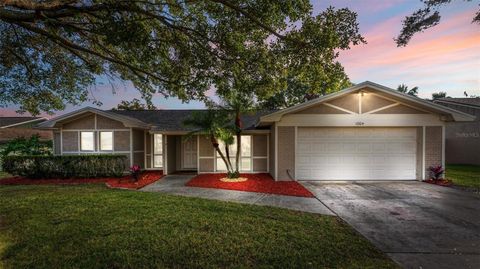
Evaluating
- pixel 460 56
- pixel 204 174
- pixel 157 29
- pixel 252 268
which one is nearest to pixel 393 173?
pixel 460 56

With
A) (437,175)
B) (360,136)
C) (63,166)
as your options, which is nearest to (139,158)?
(63,166)

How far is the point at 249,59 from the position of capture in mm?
7527

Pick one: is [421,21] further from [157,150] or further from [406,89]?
[406,89]

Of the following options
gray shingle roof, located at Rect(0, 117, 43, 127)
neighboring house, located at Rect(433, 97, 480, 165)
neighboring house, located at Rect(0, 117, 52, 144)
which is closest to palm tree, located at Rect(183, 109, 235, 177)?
neighboring house, located at Rect(433, 97, 480, 165)

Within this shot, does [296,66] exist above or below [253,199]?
above

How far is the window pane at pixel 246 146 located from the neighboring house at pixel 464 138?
51.5 ft

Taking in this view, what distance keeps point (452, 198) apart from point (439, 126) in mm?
4463

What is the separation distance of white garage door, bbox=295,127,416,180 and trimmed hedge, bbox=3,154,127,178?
935cm

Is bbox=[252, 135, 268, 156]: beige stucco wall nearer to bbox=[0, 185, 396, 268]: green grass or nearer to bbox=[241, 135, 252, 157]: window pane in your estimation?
bbox=[241, 135, 252, 157]: window pane

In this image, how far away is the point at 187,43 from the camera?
7852 mm

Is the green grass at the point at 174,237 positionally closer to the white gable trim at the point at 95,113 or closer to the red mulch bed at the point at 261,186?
the red mulch bed at the point at 261,186

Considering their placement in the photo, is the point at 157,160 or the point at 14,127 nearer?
the point at 157,160

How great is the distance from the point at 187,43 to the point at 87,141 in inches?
395

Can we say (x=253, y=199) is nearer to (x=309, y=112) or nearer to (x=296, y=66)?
(x=296, y=66)
